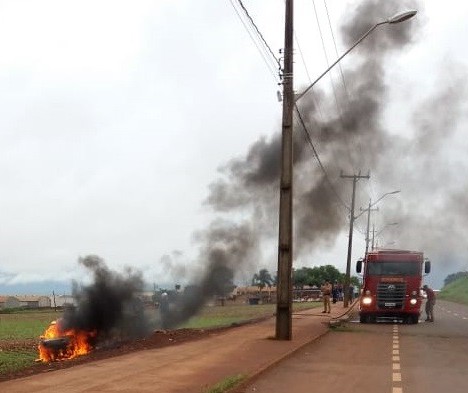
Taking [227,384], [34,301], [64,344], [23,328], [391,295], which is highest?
[391,295]

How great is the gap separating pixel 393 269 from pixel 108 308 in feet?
39.2

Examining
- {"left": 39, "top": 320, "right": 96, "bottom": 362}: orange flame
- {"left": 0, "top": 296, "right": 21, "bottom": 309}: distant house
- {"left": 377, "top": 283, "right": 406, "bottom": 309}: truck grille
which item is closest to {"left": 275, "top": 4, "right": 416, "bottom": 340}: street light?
{"left": 39, "top": 320, "right": 96, "bottom": 362}: orange flame

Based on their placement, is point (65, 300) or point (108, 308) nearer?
point (108, 308)

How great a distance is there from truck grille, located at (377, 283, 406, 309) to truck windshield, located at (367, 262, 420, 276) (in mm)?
473

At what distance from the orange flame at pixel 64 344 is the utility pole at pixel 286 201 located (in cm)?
580

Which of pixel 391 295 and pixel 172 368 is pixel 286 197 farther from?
pixel 391 295

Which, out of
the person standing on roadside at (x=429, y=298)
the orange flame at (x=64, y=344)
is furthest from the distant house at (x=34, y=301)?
the orange flame at (x=64, y=344)

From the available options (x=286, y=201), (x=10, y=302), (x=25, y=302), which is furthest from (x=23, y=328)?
(x=25, y=302)

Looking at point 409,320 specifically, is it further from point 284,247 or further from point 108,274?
point 284,247

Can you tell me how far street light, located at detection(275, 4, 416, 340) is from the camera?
18906mm

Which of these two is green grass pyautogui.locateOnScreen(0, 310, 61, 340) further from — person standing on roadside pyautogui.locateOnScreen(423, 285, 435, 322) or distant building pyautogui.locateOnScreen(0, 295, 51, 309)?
distant building pyautogui.locateOnScreen(0, 295, 51, 309)

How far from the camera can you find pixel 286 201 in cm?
1900

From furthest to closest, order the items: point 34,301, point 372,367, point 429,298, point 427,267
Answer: point 34,301 → point 429,298 → point 427,267 → point 372,367

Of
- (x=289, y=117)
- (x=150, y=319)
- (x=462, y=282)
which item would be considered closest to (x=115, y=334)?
(x=150, y=319)
